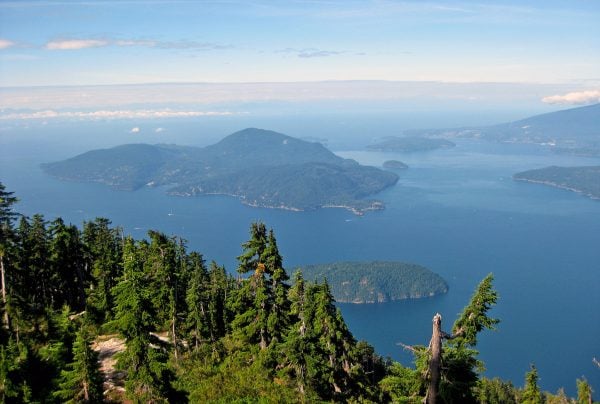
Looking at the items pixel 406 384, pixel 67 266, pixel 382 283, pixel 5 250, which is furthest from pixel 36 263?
pixel 382 283

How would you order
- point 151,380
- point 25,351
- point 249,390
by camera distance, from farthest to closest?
point 249,390
point 25,351
point 151,380

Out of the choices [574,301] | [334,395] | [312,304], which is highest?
[312,304]

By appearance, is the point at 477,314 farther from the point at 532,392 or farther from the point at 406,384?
the point at 532,392

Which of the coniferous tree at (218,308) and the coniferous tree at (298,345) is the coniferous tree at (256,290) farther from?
the coniferous tree at (218,308)

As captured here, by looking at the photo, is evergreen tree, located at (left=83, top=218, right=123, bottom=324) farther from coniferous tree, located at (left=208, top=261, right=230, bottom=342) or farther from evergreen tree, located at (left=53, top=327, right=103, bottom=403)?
evergreen tree, located at (left=53, top=327, right=103, bottom=403)

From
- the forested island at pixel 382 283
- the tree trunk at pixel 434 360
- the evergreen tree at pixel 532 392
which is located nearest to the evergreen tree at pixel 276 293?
the evergreen tree at pixel 532 392

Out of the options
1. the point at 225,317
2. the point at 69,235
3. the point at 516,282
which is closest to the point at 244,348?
the point at 225,317

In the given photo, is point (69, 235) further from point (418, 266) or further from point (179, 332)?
point (418, 266)
